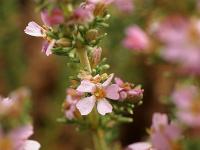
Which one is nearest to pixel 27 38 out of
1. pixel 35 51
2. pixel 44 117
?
pixel 35 51

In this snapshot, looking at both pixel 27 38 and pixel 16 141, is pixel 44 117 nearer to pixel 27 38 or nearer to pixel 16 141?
pixel 27 38

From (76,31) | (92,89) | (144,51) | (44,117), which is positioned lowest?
(92,89)

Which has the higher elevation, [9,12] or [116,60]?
[9,12]

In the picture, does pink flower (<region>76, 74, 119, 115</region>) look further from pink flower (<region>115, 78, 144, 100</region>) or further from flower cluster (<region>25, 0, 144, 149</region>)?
pink flower (<region>115, 78, 144, 100</region>)

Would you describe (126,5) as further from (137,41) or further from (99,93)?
(99,93)

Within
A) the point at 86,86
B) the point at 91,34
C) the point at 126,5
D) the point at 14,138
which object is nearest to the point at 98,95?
the point at 86,86

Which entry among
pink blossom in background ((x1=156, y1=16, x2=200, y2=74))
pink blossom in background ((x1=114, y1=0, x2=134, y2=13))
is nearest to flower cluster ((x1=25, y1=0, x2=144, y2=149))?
pink blossom in background ((x1=156, y1=16, x2=200, y2=74))

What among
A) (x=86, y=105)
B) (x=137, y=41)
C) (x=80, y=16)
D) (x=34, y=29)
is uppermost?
(x=137, y=41)
